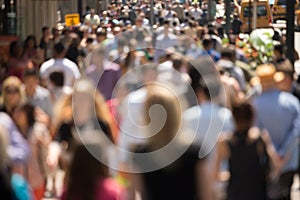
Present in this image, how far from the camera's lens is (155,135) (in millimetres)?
6176

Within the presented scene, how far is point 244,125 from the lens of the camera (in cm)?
703

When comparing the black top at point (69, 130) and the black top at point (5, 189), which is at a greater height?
the black top at point (5, 189)

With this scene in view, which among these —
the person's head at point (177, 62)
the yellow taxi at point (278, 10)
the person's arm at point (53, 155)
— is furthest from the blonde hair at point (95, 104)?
the yellow taxi at point (278, 10)

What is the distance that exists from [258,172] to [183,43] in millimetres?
7188

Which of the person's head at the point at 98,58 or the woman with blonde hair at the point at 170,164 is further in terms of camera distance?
the person's head at the point at 98,58

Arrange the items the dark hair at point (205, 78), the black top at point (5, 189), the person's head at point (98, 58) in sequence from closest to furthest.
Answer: the black top at point (5, 189) < the dark hair at point (205, 78) < the person's head at point (98, 58)

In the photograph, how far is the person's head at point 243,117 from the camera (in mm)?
7031

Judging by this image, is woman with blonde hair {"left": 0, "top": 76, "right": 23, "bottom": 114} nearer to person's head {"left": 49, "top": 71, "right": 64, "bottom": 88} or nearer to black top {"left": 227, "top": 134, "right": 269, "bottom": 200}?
person's head {"left": 49, "top": 71, "right": 64, "bottom": 88}

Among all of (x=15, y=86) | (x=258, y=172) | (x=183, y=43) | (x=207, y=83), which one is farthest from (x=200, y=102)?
(x=183, y=43)

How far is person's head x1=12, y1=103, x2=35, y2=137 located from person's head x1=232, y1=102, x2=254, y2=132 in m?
1.91

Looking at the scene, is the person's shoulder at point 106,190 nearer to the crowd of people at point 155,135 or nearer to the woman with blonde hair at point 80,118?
the crowd of people at point 155,135

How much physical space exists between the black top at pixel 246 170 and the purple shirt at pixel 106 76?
417 centimetres

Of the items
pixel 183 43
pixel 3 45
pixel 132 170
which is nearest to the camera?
pixel 132 170

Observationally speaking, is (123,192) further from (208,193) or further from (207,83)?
(207,83)
